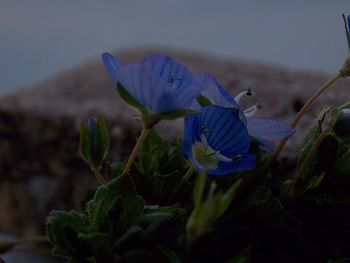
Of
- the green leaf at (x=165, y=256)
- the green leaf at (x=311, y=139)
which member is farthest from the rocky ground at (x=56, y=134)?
the green leaf at (x=165, y=256)

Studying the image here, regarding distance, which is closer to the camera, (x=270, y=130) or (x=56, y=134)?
(x=270, y=130)

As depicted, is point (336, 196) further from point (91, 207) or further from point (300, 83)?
point (300, 83)

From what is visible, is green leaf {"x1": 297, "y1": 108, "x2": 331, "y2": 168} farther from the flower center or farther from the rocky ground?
the rocky ground

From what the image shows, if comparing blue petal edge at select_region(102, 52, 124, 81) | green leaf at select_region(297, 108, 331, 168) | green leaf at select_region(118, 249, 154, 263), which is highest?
blue petal edge at select_region(102, 52, 124, 81)

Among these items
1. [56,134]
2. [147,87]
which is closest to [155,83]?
[147,87]

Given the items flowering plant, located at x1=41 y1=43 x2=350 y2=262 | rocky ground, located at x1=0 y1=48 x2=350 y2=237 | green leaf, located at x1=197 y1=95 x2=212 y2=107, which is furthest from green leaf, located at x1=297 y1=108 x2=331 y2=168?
rocky ground, located at x1=0 y1=48 x2=350 y2=237

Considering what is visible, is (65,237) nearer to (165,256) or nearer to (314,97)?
(165,256)

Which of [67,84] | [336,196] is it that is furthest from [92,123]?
[67,84]
